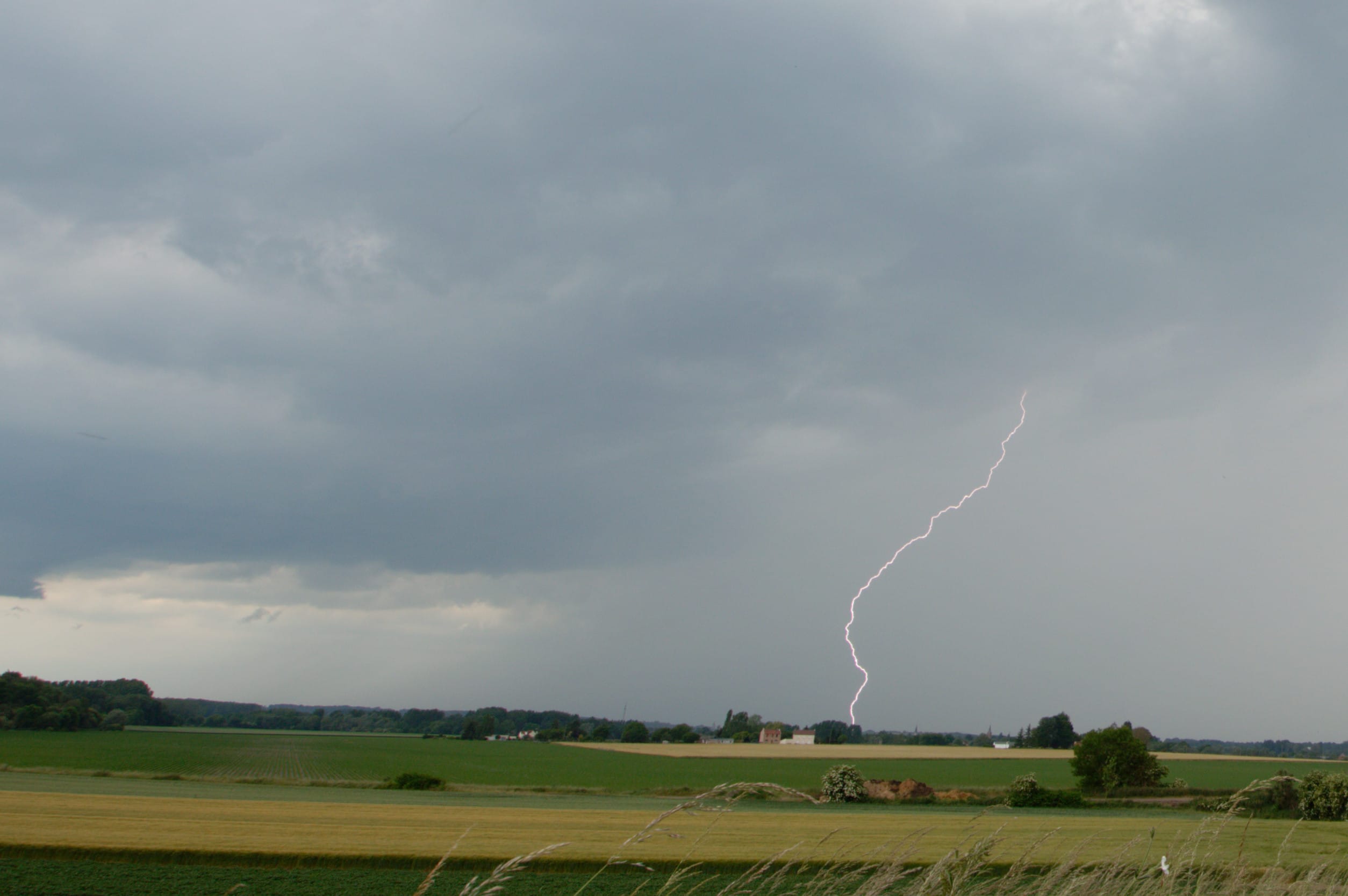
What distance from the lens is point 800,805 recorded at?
45.3 metres

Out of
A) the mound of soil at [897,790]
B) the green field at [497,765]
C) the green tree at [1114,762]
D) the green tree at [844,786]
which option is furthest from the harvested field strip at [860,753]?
the green tree at [844,786]

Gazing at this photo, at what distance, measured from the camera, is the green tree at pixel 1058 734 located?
117 meters

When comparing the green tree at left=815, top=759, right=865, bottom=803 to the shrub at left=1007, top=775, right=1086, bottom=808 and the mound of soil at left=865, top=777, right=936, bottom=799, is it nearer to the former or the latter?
the mound of soil at left=865, top=777, right=936, bottom=799

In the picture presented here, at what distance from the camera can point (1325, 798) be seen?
3828cm

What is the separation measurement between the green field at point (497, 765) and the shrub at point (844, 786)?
283 inches

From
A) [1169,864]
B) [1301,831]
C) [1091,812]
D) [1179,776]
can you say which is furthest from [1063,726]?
[1169,864]

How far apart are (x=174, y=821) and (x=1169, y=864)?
2864 centimetres

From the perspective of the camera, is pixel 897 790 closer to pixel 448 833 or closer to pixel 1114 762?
pixel 1114 762

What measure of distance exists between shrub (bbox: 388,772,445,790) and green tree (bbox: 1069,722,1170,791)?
38.8 metres

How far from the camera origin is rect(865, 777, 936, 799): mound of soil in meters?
49.1

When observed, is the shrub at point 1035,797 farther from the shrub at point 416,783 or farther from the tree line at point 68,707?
the tree line at point 68,707

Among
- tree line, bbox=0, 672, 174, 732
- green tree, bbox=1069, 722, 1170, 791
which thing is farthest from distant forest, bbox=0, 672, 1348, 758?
green tree, bbox=1069, 722, 1170, 791

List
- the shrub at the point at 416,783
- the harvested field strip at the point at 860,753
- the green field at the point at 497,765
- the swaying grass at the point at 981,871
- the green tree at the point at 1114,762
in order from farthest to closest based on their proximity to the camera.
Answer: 1. the harvested field strip at the point at 860,753
2. the green field at the point at 497,765
3. the green tree at the point at 1114,762
4. the shrub at the point at 416,783
5. the swaying grass at the point at 981,871

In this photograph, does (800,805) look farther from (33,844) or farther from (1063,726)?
(1063,726)
